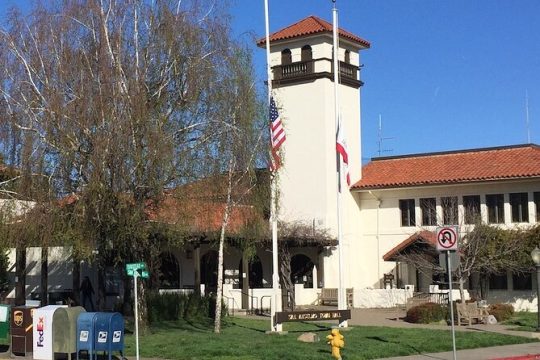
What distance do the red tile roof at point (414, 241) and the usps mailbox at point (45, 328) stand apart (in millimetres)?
23640

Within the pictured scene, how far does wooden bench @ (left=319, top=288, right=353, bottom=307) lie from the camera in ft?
132

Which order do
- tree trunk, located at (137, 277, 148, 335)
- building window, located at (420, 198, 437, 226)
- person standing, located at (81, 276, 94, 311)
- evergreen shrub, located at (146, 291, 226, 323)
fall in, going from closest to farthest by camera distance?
1. tree trunk, located at (137, 277, 148, 335)
2. evergreen shrub, located at (146, 291, 226, 323)
3. person standing, located at (81, 276, 94, 311)
4. building window, located at (420, 198, 437, 226)

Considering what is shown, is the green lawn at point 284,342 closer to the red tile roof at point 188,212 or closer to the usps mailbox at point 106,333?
the usps mailbox at point 106,333

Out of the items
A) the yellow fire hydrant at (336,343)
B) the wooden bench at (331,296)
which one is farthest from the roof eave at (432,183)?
the yellow fire hydrant at (336,343)

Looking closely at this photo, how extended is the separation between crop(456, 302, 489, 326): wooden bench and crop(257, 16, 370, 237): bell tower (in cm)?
1277

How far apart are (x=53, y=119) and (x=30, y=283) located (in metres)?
21.2

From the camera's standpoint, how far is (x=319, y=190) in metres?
42.4

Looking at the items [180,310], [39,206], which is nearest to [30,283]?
[180,310]

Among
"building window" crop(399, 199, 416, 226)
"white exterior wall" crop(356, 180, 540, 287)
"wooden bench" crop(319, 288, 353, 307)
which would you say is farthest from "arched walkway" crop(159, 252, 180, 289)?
"building window" crop(399, 199, 416, 226)

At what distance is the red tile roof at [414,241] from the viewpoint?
38.2 metres

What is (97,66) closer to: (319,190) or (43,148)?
(43,148)

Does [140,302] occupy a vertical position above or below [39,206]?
below

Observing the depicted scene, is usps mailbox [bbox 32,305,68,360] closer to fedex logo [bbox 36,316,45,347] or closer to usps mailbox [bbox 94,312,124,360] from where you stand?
fedex logo [bbox 36,316,45,347]

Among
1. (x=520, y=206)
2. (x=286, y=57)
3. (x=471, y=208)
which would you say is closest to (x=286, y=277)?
(x=471, y=208)
